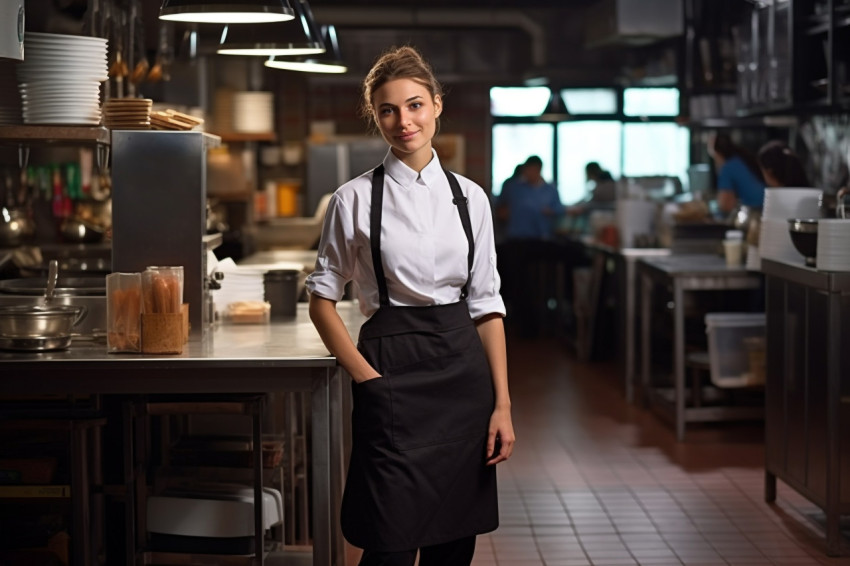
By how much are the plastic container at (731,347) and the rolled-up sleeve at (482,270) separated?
3827 mm

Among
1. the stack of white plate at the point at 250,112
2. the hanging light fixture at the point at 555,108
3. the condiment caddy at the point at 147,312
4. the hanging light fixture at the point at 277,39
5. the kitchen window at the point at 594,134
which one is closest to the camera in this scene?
the condiment caddy at the point at 147,312

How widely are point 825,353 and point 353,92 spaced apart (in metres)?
9.40

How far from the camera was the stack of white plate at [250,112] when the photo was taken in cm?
1095

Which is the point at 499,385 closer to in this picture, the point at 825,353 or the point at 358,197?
the point at 358,197

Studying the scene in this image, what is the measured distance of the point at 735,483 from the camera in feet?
18.9

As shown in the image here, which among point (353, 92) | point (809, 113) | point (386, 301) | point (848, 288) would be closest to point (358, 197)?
point (386, 301)

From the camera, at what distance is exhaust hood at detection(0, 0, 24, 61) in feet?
11.7

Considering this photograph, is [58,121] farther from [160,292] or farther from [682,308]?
[682,308]

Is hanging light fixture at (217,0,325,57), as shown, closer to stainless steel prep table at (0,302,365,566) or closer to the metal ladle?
the metal ladle

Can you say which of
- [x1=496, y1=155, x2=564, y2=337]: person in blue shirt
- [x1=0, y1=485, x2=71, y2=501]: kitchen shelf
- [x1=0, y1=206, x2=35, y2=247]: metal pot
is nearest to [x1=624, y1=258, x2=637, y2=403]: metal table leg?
[x1=496, y1=155, x2=564, y2=337]: person in blue shirt

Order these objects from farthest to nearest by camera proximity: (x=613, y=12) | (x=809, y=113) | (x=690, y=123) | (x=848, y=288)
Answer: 1. (x=613, y=12)
2. (x=690, y=123)
3. (x=809, y=113)
4. (x=848, y=288)

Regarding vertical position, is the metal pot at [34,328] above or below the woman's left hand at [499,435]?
above

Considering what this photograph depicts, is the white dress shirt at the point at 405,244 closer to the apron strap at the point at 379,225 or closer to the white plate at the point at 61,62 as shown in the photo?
Result: the apron strap at the point at 379,225

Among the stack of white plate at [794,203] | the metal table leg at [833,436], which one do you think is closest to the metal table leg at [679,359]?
the stack of white plate at [794,203]
